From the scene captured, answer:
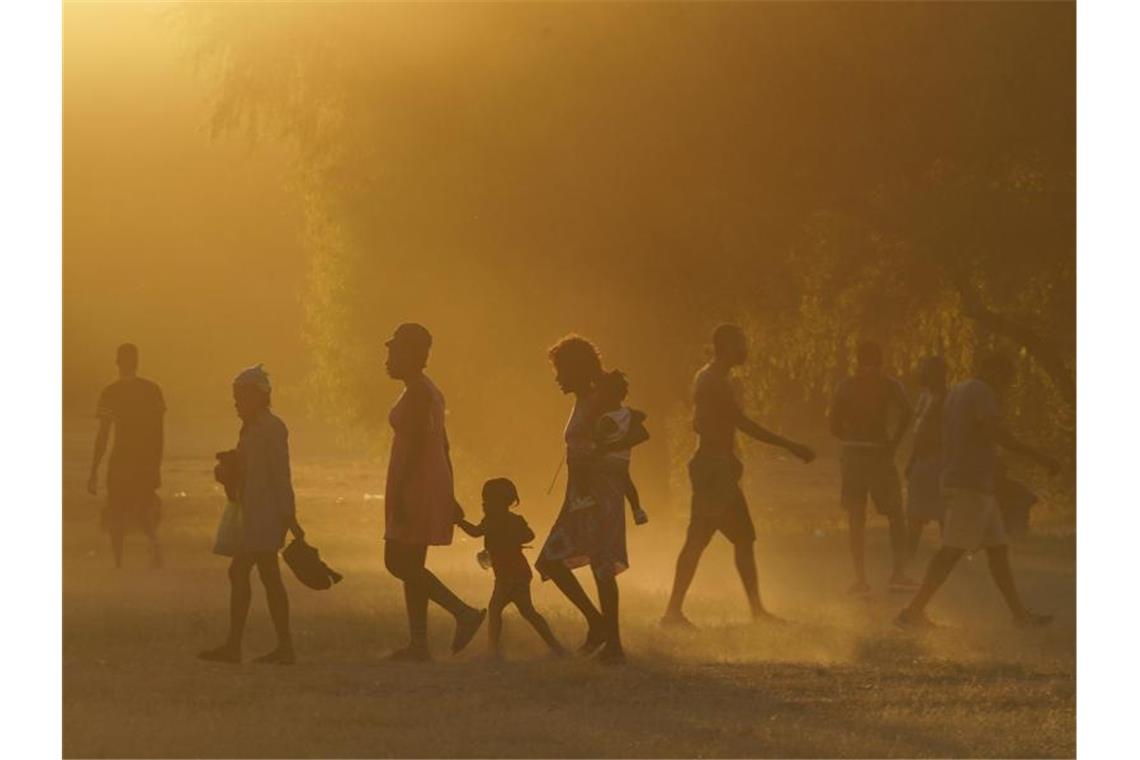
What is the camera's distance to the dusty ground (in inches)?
424

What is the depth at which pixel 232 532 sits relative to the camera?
1310 cm

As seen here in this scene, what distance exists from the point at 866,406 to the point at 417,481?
644cm

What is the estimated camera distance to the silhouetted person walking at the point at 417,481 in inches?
516

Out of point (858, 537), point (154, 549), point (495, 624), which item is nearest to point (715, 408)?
point (495, 624)

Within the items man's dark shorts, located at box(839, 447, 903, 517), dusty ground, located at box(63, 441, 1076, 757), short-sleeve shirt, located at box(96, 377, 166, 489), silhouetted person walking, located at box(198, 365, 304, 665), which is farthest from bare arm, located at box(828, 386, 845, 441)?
silhouetted person walking, located at box(198, 365, 304, 665)

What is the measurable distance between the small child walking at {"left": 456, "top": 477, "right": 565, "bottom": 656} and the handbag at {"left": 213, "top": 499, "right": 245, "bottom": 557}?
4.49ft

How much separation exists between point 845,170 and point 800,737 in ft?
40.5

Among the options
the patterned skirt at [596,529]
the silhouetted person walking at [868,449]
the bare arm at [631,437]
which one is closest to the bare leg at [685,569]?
the patterned skirt at [596,529]

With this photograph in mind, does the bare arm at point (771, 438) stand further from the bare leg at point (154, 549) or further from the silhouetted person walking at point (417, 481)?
the bare leg at point (154, 549)

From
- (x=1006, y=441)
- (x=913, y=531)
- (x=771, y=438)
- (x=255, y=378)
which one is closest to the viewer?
(x=255, y=378)

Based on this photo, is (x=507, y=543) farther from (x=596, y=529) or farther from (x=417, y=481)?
(x=417, y=481)

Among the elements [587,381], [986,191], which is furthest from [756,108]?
[587,381]

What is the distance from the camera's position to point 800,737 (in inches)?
432

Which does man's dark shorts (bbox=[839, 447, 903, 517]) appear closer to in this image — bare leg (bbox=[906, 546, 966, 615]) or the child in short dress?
bare leg (bbox=[906, 546, 966, 615])
